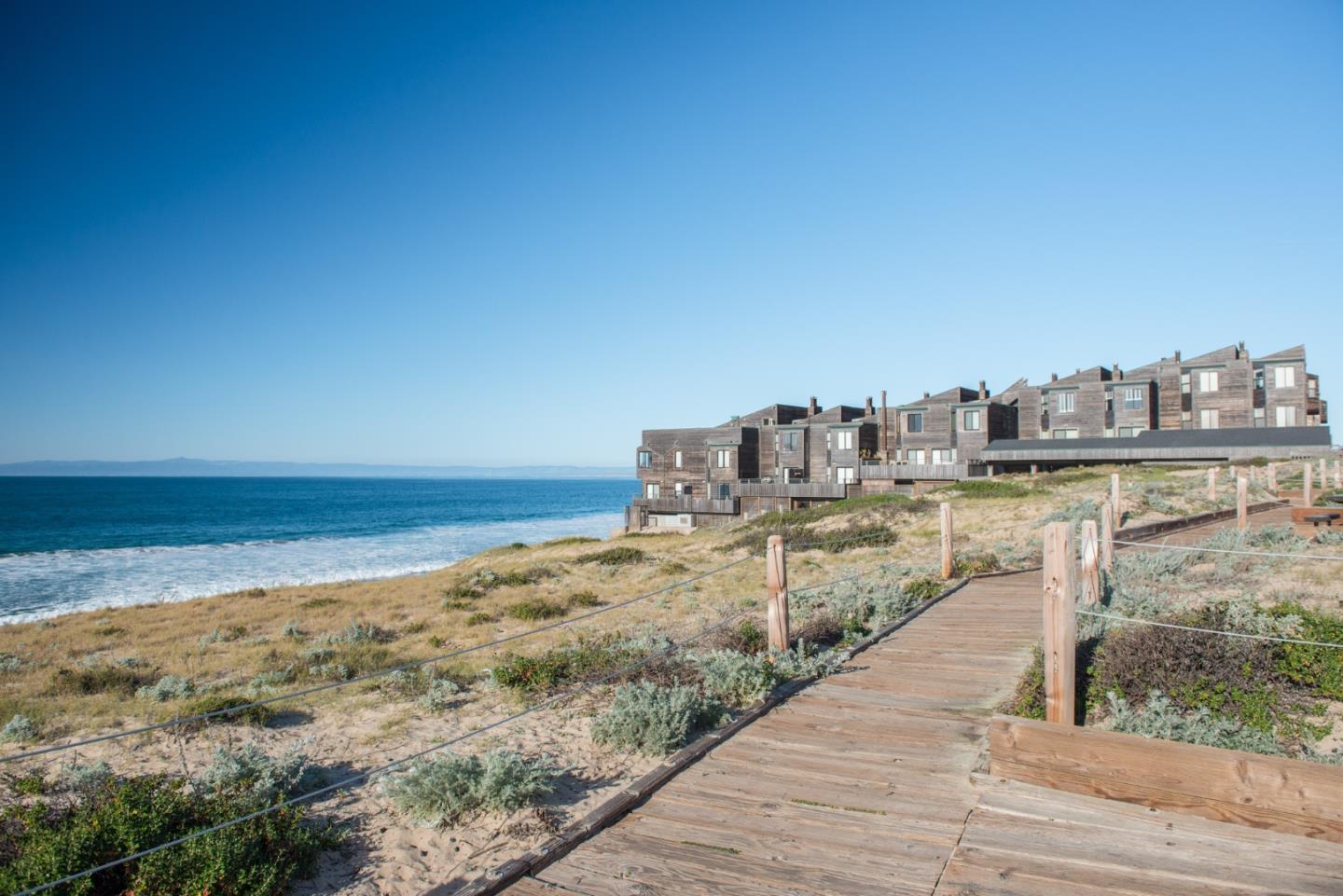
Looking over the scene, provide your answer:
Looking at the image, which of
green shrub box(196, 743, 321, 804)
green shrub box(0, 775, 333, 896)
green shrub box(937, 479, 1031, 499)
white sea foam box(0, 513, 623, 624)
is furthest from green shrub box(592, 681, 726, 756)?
green shrub box(937, 479, 1031, 499)

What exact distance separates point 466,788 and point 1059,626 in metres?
5.04

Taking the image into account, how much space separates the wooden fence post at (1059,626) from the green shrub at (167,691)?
492 inches

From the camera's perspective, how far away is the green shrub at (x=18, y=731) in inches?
378

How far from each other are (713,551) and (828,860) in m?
28.4

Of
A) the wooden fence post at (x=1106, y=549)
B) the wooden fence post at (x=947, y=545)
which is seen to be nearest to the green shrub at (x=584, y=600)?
the wooden fence post at (x=947, y=545)

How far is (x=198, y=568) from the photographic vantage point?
4450 cm

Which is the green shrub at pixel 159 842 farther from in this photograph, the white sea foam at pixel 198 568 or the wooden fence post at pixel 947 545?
the white sea foam at pixel 198 568

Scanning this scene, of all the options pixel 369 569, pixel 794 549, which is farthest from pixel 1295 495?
pixel 369 569

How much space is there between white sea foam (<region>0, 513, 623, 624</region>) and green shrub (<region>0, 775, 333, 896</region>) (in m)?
29.2

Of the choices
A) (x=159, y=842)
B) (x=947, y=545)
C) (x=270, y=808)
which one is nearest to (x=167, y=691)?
(x=159, y=842)

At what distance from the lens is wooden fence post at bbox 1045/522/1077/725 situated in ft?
19.0

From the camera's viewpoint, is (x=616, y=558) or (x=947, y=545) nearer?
(x=947, y=545)

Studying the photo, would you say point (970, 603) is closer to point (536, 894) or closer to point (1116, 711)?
point (1116, 711)

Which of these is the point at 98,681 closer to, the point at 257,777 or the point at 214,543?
the point at 257,777
